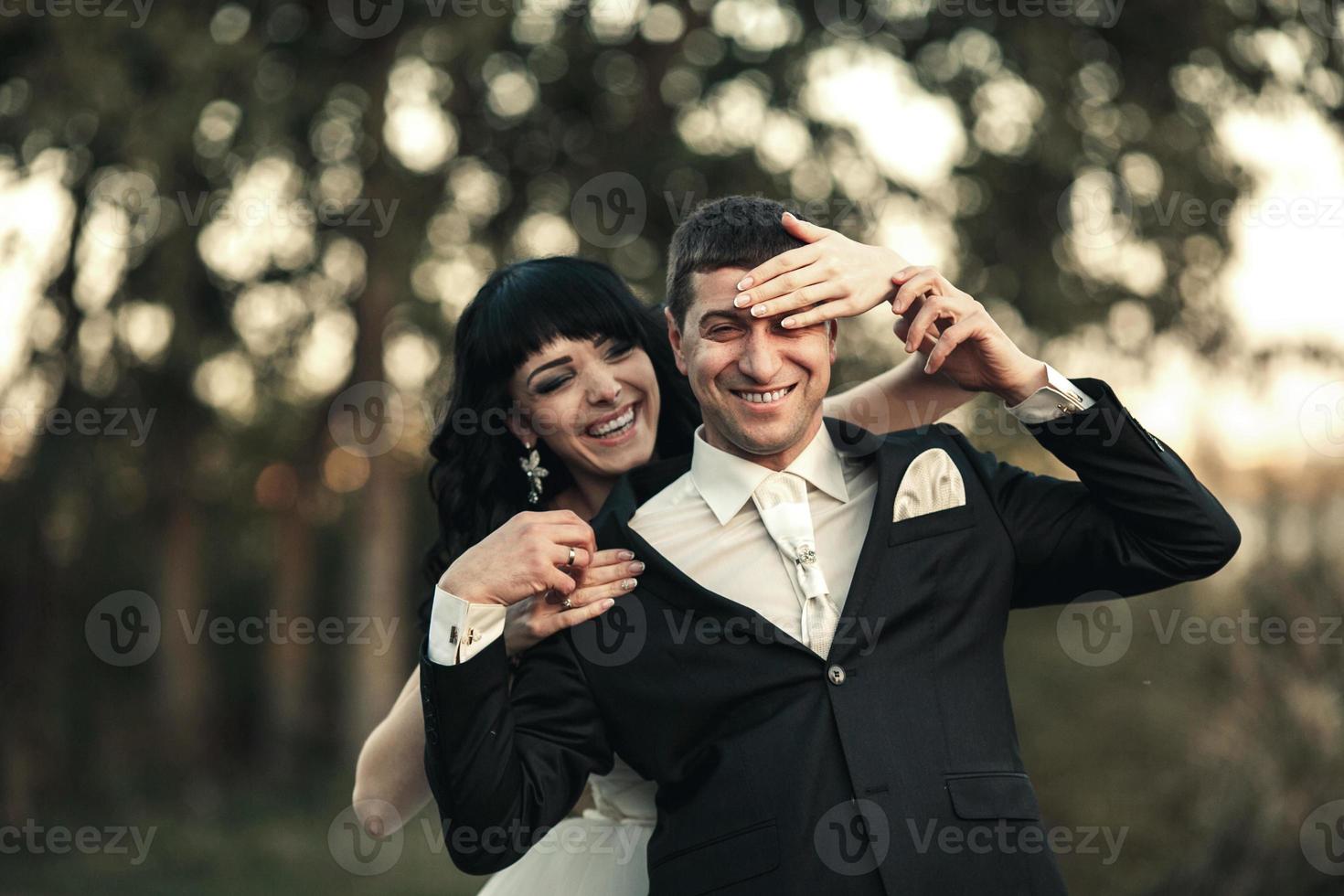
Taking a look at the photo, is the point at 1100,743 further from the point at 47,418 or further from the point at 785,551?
the point at 47,418

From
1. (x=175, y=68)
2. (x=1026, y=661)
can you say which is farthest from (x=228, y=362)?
(x=1026, y=661)

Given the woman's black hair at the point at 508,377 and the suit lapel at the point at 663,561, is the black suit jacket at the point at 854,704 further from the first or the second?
the woman's black hair at the point at 508,377

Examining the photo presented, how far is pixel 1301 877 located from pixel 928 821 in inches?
178

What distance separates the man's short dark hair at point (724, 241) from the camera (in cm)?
298

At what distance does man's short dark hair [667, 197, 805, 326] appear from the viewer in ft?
9.78

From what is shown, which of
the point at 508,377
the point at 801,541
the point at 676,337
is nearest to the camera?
the point at 801,541

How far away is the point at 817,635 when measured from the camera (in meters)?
2.92

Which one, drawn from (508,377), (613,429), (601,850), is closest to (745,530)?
(613,429)

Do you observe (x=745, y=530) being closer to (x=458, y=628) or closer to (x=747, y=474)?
(x=747, y=474)

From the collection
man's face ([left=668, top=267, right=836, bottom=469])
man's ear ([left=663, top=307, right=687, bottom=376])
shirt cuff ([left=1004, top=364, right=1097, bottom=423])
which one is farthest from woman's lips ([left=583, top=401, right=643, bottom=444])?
shirt cuff ([left=1004, top=364, right=1097, bottom=423])

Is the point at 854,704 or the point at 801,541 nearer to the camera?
the point at 854,704

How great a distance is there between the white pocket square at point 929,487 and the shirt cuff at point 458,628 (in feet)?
2.81

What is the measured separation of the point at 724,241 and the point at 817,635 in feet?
2.75

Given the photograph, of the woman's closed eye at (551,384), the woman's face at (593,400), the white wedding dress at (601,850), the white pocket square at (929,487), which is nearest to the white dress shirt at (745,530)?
the white pocket square at (929,487)
